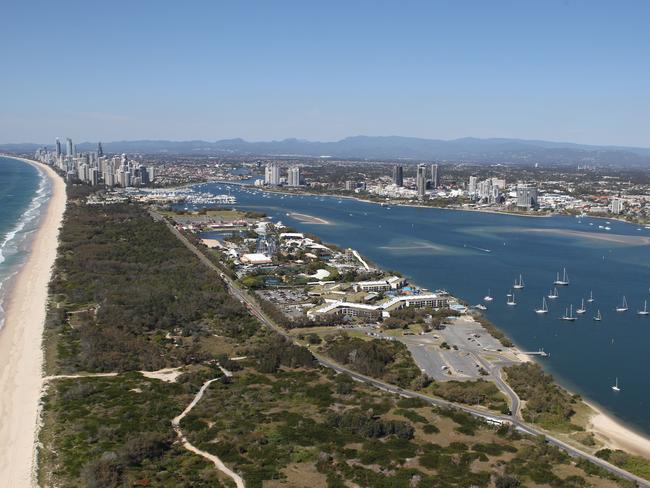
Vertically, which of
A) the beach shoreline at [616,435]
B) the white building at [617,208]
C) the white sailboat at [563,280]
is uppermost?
the white building at [617,208]

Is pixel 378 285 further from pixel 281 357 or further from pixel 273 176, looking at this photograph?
pixel 273 176

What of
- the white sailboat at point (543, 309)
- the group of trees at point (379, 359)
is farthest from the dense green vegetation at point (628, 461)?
the white sailboat at point (543, 309)

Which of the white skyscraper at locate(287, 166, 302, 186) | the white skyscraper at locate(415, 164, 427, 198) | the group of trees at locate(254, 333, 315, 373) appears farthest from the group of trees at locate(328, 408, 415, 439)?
the white skyscraper at locate(287, 166, 302, 186)

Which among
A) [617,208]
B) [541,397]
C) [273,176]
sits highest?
[273,176]

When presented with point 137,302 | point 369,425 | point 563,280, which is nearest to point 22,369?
point 137,302

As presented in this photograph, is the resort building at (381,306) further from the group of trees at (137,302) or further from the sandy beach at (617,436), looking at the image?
the sandy beach at (617,436)

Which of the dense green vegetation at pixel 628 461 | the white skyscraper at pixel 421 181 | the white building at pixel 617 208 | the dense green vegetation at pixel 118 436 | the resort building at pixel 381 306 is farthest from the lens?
the white skyscraper at pixel 421 181
